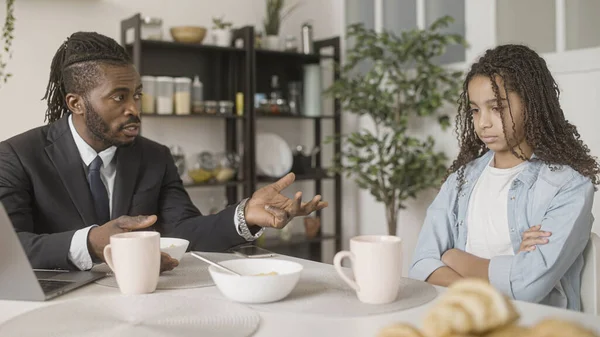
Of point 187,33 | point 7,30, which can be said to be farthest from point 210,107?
point 7,30

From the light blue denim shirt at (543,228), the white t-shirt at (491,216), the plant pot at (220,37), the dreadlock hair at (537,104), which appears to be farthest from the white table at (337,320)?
the plant pot at (220,37)

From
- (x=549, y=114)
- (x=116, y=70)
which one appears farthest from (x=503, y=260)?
(x=116, y=70)

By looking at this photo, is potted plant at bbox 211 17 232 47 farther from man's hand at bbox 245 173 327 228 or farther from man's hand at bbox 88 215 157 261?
man's hand at bbox 88 215 157 261

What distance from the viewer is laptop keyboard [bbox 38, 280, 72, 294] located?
1.18 m

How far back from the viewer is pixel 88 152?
73.9 inches

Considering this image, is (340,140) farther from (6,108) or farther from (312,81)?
(6,108)

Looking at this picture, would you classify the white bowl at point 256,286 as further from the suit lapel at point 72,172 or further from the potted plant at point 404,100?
the potted plant at point 404,100

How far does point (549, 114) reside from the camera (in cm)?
179

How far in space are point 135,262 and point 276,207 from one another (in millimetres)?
458

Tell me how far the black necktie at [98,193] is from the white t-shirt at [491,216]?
971 millimetres

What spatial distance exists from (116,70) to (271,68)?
245 cm

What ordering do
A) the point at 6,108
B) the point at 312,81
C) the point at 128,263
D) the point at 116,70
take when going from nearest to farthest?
1. the point at 128,263
2. the point at 116,70
3. the point at 6,108
4. the point at 312,81

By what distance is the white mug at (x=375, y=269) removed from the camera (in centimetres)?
107

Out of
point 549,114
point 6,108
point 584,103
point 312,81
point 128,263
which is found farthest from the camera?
point 312,81
